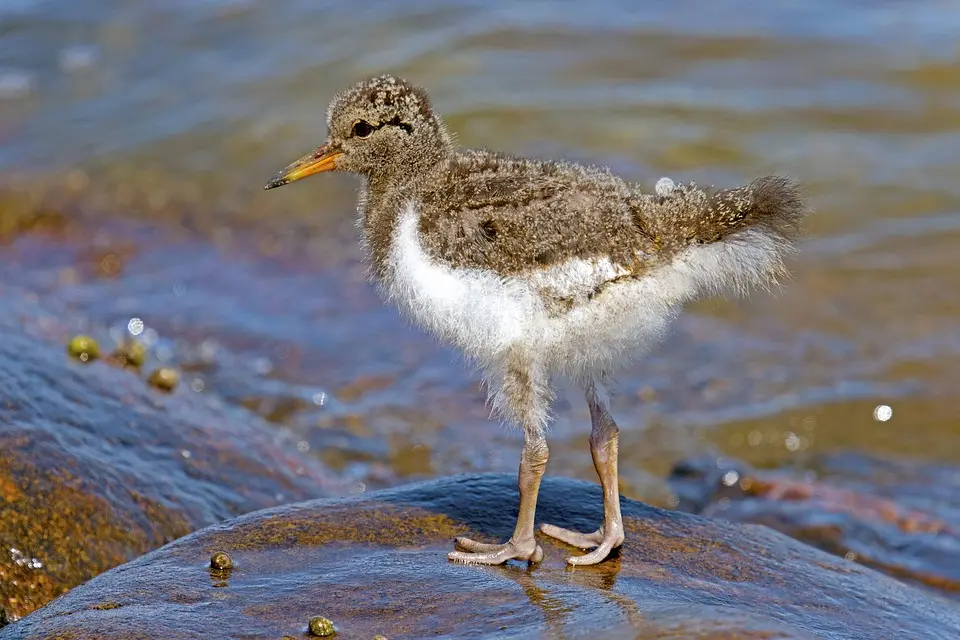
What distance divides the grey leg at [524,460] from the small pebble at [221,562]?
879mm

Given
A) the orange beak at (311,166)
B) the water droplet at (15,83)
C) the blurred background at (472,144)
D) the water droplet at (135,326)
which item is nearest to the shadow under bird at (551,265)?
the orange beak at (311,166)

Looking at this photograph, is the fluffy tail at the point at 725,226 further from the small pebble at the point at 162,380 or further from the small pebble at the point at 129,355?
the small pebble at the point at 129,355

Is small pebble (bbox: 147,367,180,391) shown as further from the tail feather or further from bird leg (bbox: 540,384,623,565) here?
the tail feather

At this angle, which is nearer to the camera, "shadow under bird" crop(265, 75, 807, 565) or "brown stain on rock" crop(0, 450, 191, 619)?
"shadow under bird" crop(265, 75, 807, 565)

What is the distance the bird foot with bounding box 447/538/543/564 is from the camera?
191 inches

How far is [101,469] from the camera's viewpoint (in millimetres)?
5746

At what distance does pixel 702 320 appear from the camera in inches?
412

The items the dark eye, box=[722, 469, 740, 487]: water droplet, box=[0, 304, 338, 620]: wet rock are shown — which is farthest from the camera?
box=[722, 469, 740, 487]: water droplet

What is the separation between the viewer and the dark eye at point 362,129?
5.42 meters

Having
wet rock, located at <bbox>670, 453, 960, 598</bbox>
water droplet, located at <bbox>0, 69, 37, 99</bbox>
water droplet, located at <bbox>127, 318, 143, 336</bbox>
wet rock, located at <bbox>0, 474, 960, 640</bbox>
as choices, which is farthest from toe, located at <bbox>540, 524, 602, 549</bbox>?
water droplet, located at <bbox>0, 69, 37, 99</bbox>

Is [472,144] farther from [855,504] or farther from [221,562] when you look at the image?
[221,562]

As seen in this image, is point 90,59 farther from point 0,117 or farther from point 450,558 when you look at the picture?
point 450,558

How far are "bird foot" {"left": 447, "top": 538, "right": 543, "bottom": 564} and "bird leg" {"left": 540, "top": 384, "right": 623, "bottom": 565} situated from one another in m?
0.16

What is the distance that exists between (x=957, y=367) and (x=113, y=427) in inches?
261
